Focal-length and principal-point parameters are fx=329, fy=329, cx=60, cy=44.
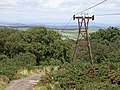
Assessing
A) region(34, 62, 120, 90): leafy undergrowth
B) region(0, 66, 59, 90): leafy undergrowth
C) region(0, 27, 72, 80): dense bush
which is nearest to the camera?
region(34, 62, 120, 90): leafy undergrowth

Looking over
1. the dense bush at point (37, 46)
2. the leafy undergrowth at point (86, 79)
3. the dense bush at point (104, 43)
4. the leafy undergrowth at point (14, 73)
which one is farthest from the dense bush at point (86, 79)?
the dense bush at point (104, 43)

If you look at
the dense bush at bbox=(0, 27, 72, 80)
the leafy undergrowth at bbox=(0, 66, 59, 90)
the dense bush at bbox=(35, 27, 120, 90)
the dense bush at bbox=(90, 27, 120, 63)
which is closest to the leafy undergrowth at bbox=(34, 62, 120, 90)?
the dense bush at bbox=(35, 27, 120, 90)

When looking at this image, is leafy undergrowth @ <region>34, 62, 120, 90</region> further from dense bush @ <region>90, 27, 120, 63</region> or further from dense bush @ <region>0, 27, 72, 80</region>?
dense bush @ <region>90, 27, 120, 63</region>

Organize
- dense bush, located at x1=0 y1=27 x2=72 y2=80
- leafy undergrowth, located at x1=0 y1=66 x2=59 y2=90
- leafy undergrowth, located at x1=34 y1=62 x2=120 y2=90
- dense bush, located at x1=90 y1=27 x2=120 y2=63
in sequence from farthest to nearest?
dense bush, located at x1=90 y1=27 x2=120 y2=63 < dense bush, located at x1=0 y1=27 x2=72 y2=80 < leafy undergrowth, located at x1=0 y1=66 x2=59 y2=90 < leafy undergrowth, located at x1=34 y1=62 x2=120 y2=90

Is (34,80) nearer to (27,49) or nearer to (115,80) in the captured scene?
(115,80)

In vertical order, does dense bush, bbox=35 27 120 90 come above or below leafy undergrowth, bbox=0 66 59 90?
above

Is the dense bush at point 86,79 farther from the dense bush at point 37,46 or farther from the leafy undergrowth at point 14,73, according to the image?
the dense bush at point 37,46

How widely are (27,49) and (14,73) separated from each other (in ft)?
90.6

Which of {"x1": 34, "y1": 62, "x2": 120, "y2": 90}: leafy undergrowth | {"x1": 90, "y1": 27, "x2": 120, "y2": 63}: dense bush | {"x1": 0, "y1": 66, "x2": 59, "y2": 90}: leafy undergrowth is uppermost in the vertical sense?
{"x1": 34, "y1": 62, "x2": 120, "y2": 90}: leafy undergrowth

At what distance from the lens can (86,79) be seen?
21969 millimetres

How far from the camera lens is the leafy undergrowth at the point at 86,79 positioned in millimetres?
19156

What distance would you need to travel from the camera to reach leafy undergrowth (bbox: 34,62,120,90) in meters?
19.2

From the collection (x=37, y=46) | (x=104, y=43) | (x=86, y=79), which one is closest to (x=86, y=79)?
(x=86, y=79)

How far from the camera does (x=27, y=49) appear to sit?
185 ft
